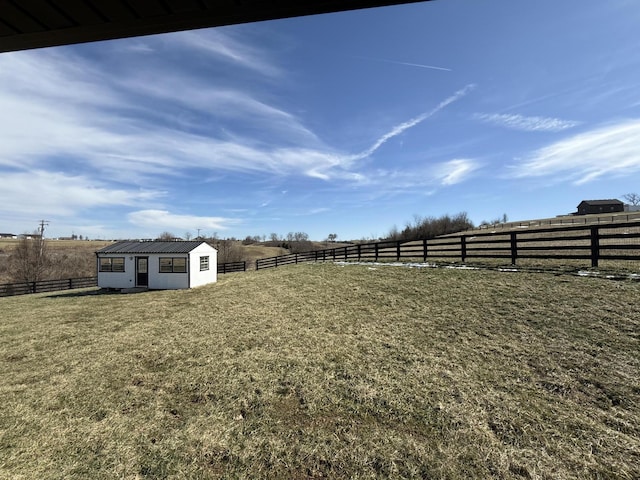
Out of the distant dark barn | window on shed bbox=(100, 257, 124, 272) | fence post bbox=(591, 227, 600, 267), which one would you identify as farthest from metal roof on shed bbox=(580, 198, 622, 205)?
window on shed bbox=(100, 257, 124, 272)

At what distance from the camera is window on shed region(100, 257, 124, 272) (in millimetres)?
24131

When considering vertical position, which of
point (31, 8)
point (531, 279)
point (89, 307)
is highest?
point (31, 8)

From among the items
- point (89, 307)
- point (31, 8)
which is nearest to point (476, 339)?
point (31, 8)

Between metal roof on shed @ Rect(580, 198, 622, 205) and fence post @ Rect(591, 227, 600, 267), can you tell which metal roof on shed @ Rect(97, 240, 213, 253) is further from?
metal roof on shed @ Rect(580, 198, 622, 205)

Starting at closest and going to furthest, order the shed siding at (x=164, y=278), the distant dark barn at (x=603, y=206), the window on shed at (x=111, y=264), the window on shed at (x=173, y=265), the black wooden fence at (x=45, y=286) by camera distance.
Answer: the shed siding at (x=164, y=278) → the window on shed at (x=173, y=265) → the window on shed at (x=111, y=264) → the black wooden fence at (x=45, y=286) → the distant dark barn at (x=603, y=206)

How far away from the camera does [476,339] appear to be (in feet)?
23.4

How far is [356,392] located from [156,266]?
22.1 metres

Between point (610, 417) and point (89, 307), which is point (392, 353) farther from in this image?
point (89, 307)

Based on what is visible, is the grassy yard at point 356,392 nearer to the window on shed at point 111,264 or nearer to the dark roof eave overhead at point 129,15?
the dark roof eave overhead at point 129,15

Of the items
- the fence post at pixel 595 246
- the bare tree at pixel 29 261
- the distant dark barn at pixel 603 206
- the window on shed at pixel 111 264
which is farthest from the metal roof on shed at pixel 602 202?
the bare tree at pixel 29 261

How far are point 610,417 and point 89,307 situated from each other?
2023cm

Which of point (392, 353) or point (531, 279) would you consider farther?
point (531, 279)

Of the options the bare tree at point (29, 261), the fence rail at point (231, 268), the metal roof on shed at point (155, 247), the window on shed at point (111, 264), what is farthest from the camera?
the bare tree at point (29, 261)

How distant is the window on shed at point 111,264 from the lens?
79.2 feet
